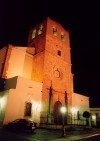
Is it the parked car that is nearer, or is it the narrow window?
the parked car

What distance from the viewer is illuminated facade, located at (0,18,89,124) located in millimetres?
21078

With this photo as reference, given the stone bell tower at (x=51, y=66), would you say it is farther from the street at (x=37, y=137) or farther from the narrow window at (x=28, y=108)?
the street at (x=37, y=137)

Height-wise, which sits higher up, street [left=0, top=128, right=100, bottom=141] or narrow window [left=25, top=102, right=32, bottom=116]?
narrow window [left=25, top=102, right=32, bottom=116]

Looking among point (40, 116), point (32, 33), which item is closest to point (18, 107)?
point (40, 116)

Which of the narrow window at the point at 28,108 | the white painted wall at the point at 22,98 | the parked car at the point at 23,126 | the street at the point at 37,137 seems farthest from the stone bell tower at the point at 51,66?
the street at the point at 37,137

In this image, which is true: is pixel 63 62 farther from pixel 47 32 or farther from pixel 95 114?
pixel 95 114

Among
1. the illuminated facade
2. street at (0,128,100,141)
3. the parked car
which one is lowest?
street at (0,128,100,141)

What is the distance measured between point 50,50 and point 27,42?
23.2 ft

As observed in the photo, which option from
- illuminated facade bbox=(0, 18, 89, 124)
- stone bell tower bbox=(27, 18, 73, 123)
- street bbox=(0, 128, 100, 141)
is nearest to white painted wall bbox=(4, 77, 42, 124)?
illuminated facade bbox=(0, 18, 89, 124)

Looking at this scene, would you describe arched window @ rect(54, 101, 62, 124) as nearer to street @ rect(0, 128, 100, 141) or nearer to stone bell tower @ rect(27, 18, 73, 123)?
stone bell tower @ rect(27, 18, 73, 123)

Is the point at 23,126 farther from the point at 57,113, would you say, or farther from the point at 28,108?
the point at 57,113

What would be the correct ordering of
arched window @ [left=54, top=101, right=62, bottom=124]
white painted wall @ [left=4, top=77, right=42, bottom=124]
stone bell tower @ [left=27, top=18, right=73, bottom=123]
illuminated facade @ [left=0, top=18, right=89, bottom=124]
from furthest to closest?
arched window @ [left=54, top=101, right=62, bottom=124], stone bell tower @ [left=27, top=18, right=73, bottom=123], illuminated facade @ [left=0, top=18, right=89, bottom=124], white painted wall @ [left=4, top=77, right=42, bottom=124]

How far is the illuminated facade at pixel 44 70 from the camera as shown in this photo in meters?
21.1

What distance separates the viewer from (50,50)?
85.9 ft
